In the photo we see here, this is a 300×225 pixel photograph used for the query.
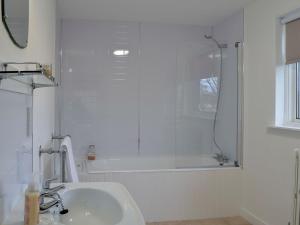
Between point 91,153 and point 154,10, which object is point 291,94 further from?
point 91,153

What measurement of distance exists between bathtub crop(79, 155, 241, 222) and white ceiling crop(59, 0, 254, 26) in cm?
181

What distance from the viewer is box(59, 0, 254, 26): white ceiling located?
3.19 meters

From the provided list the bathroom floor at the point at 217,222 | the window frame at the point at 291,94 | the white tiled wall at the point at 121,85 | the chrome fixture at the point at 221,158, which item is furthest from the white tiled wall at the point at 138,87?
the window frame at the point at 291,94

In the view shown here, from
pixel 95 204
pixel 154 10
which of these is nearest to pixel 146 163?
pixel 154 10

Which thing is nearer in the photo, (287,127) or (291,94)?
(287,127)

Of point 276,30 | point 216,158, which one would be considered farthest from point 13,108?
point 216,158

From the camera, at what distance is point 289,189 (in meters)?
2.57

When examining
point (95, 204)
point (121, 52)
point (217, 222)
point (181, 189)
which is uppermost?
point (121, 52)

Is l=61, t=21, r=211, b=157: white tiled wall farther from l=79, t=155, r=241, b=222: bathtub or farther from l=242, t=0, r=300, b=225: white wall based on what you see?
l=242, t=0, r=300, b=225: white wall

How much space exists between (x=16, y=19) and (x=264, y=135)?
2498mm

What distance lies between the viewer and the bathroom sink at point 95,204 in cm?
128

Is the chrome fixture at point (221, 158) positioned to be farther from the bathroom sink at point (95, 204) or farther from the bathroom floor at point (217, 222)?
the bathroom sink at point (95, 204)

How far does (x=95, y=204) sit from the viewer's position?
1.45m

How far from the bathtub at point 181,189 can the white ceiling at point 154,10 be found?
181cm
